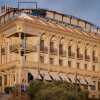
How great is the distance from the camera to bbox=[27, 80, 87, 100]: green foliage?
54.3 meters

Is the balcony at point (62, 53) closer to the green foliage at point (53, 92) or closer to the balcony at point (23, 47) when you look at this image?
the balcony at point (23, 47)

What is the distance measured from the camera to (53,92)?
179 feet

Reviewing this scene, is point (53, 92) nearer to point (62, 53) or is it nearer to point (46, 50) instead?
point (46, 50)

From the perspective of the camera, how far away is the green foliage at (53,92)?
178ft

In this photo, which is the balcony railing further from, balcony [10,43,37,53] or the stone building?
balcony [10,43,37,53]

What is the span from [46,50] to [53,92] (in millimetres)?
30757

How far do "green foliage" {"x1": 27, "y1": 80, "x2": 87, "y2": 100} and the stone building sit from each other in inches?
619

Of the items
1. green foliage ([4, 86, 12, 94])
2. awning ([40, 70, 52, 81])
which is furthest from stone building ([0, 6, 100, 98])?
green foliage ([4, 86, 12, 94])

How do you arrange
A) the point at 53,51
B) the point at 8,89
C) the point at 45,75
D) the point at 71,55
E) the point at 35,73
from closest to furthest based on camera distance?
the point at 8,89, the point at 35,73, the point at 45,75, the point at 53,51, the point at 71,55

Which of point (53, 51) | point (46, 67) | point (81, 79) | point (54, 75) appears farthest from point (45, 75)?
point (81, 79)

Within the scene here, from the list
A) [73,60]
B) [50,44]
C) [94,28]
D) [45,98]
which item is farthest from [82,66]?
[45,98]

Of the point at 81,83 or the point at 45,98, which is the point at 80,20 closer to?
the point at 81,83

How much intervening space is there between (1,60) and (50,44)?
38.1ft

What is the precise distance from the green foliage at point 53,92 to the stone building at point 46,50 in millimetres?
15731
